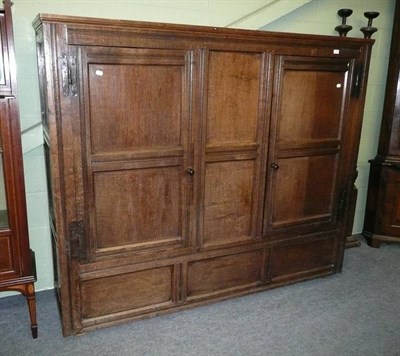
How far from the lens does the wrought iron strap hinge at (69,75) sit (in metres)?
1.80

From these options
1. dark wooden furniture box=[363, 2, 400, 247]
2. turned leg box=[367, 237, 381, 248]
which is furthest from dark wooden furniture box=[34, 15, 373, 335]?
turned leg box=[367, 237, 381, 248]

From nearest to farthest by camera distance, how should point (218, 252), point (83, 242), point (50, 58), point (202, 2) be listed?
1. point (50, 58)
2. point (83, 242)
3. point (218, 252)
4. point (202, 2)

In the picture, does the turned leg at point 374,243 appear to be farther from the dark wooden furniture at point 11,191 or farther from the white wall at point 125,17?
the dark wooden furniture at point 11,191

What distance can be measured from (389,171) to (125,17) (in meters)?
2.45

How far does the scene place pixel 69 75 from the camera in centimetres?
182

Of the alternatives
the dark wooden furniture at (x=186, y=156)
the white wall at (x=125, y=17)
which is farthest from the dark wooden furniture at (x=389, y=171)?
the dark wooden furniture at (x=186, y=156)

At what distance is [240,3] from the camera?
8.82 feet

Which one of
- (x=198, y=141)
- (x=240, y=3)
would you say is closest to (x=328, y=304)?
(x=198, y=141)

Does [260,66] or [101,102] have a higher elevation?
[260,66]

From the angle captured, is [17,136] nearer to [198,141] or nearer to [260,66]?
[198,141]

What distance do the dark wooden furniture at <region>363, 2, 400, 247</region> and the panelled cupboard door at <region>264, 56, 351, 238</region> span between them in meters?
0.84

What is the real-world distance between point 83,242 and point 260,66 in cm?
141

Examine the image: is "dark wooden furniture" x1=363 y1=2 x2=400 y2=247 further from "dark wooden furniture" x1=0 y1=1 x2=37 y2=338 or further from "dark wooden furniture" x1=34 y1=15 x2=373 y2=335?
"dark wooden furniture" x1=0 y1=1 x2=37 y2=338

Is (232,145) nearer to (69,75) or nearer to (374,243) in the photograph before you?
(69,75)
